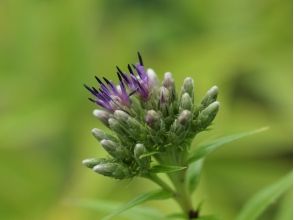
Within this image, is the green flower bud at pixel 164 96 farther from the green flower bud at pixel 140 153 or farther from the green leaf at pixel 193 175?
the green leaf at pixel 193 175

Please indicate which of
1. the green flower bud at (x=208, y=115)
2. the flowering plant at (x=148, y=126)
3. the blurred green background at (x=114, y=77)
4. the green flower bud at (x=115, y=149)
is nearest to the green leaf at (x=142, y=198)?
the flowering plant at (x=148, y=126)

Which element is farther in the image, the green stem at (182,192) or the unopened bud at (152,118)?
the green stem at (182,192)

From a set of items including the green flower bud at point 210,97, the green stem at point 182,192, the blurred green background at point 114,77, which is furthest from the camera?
the blurred green background at point 114,77

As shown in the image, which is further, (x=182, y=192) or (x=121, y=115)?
(x=182, y=192)

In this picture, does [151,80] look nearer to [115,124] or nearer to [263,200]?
[115,124]

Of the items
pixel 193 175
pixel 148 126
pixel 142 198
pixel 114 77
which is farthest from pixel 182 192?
pixel 114 77

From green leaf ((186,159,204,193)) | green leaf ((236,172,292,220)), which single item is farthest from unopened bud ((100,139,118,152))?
green leaf ((236,172,292,220))

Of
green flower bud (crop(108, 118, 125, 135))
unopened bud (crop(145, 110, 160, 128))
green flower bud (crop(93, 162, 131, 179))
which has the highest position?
green flower bud (crop(108, 118, 125, 135))

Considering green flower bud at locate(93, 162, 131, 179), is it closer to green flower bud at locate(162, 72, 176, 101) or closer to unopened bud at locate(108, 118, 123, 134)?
unopened bud at locate(108, 118, 123, 134)
